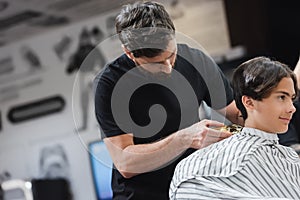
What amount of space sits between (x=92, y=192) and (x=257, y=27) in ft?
7.10

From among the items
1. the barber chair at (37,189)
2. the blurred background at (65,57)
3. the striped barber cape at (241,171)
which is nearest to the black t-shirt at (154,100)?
the striped barber cape at (241,171)

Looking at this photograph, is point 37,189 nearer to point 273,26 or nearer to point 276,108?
point 273,26

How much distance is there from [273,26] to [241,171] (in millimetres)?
3007

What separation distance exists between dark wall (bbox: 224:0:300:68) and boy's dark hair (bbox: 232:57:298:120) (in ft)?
9.14

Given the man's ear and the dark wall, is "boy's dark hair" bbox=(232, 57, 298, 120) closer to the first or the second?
the man's ear

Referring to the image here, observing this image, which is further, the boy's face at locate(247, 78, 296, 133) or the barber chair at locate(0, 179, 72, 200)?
the barber chair at locate(0, 179, 72, 200)

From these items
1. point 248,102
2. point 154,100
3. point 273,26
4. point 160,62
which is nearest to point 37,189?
point 273,26

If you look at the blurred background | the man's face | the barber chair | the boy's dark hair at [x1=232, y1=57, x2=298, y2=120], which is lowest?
the barber chair

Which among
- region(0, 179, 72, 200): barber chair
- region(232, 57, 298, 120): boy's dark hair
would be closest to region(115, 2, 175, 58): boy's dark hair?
region(232, 57, 298, 120): boy's dark hair

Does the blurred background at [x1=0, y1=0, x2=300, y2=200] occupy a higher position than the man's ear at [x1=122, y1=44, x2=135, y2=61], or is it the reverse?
the man's ear at [x1=122, y1=44, x2=135, y2=61]

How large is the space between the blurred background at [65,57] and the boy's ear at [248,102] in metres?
2.70

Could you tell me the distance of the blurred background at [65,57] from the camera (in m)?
3.83

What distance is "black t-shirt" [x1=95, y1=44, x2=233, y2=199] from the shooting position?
1.19 metres

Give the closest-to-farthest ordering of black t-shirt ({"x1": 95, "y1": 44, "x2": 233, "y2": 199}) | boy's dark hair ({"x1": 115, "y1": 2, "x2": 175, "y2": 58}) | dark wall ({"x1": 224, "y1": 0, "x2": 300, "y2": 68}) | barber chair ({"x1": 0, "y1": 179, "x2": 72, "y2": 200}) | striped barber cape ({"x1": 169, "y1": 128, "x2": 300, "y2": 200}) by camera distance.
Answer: striped barber cape ({"x1": 169, "y1": 128, "x2": 300, "y2": 200})
boy's dark hair ({"x1": 115, "y1": 2, "x2": 175, "y2": 58})
black t-shirt ({"x1": 95, "y1": 44, "x2": 233, "y2": 199})
dark wall ({"x1": 224, "y1": 0, "x2": 300, "y2": 68})
barber chair ({"x1": 0, "y1": 179, "x2": 72, "y2": 200})
